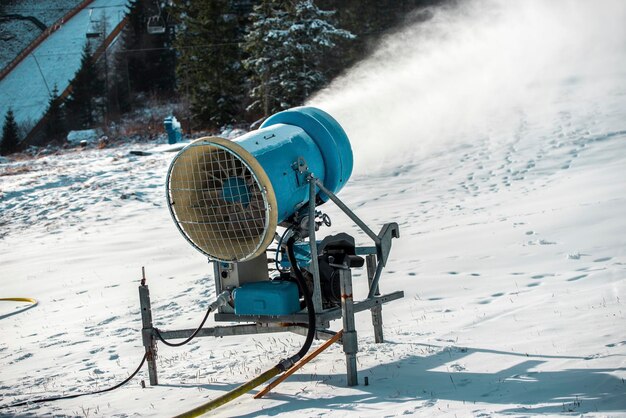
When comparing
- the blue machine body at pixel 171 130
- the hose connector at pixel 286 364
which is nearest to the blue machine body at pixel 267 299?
the hose connector at pixel 286 364

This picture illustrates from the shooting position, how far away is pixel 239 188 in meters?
5.83

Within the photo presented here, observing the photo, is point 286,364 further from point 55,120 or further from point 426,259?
point 55,120

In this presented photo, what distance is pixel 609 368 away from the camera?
5070mm

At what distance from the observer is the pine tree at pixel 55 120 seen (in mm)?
41438

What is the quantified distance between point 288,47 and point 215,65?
258 inches

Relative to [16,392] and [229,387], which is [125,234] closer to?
[16,392]

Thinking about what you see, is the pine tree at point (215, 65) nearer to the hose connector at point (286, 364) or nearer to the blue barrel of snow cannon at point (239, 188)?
the blue barrel of snow cannon at point (239, 188)

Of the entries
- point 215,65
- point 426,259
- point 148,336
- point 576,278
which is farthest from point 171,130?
point 148,336

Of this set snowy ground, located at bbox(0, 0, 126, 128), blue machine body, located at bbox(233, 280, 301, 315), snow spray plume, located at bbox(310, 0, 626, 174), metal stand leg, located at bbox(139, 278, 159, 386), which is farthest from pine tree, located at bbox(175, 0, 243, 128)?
blue machine body, located at bbox(233, 280, 301, 315)

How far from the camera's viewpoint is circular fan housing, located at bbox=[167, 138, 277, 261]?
580cm

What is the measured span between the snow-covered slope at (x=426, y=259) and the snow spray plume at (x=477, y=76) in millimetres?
87

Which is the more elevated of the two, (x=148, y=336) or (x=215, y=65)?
(x=215, y=65)

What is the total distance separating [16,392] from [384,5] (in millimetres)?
27421

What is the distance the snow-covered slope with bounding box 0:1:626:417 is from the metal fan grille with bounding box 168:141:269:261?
105 cm
